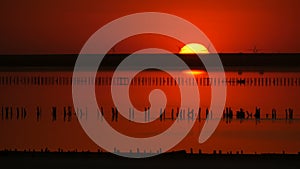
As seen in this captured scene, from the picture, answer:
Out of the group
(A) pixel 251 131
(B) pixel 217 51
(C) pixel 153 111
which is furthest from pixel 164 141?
(B) pixel 217 51

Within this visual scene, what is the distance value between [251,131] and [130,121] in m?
1.94

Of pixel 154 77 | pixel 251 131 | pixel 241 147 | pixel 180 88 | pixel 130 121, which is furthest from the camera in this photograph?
pixel 180 88

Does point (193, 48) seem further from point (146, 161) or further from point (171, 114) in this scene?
point (146, 161)

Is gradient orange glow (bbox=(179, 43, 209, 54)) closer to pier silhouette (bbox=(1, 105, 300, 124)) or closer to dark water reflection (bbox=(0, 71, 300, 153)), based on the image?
dark water reflection (bbox=(0, 71, 300, 153))

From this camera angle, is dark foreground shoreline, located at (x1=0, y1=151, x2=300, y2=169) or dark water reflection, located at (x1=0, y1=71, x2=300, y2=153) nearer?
dark foreground shoreline, located at (x1=0, y1=151, x2=300, y2=169)

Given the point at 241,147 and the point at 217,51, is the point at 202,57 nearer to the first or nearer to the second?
the point at 217,51

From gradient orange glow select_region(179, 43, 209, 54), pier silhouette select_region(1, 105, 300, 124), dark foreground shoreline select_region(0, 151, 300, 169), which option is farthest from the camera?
gradient orange glow select_region(179, 43, 209, 54)

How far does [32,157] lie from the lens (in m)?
8.53

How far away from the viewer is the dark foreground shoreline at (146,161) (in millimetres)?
7984

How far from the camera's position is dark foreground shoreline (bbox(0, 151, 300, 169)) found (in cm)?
798

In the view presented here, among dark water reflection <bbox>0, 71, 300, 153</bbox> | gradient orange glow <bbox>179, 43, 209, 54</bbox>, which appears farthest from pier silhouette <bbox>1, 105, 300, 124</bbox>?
gradient orange glow <bbox>179, 43, 209, 54</bbox>

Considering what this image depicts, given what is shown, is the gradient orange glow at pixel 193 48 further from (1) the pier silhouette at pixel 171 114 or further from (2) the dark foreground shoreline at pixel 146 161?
(2) the dark foreground shoreline at pixel 146 161

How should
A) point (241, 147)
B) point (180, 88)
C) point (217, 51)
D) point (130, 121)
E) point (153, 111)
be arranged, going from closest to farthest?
1. point (241, 147)
2. point (130, 121)
3. point (153, 111)
4. point (217, 51)
5. point (180, 88)

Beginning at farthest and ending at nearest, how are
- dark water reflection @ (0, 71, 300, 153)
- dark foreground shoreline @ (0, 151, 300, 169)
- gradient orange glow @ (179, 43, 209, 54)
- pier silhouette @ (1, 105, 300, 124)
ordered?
1. gradient orange glow @ (179, 43, 209, 54)
2. pier silhouette @ (1, 105, 300, 124)
3. dark water reflection @ (0, 71, 300, 153)
4. dark foreground shoreline @ (0, 151, 300, 169)
